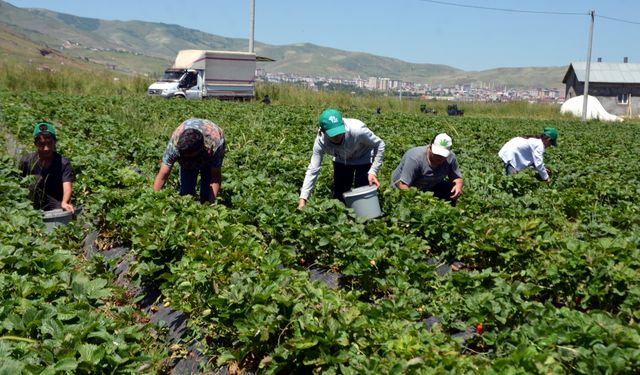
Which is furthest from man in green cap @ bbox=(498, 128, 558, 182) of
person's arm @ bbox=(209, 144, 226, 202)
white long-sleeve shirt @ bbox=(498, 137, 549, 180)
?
person's arm @ bbox=(209, 144, 226, 202)

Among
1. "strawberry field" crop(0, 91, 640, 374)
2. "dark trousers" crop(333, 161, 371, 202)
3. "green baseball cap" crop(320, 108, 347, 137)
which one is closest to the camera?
"strawberry field" crop(0, 91, 640, 374)

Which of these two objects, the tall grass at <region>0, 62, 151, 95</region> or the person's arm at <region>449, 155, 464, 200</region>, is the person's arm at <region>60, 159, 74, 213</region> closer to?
the person's arm at <region>449, 155, 464, 200</region>

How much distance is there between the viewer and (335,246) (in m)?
4.90

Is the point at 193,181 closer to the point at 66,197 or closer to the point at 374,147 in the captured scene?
the point at 66,197

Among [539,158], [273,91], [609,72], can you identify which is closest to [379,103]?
[273,91]

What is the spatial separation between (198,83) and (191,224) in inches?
1069

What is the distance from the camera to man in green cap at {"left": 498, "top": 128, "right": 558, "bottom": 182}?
8.28m

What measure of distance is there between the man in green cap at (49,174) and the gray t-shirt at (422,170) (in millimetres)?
3386

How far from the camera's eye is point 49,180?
6438 mm

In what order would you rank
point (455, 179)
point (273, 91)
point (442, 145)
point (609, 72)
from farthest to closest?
1. point (609, 72)
2. point (273, 91)
3. point (455, 179)
4. point (442, 145)

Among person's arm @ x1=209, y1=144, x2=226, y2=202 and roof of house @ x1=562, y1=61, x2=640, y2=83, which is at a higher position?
roof of house @ x1=562, y1=61, x2=640, y2=83

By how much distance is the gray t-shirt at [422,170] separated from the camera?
6426 mm

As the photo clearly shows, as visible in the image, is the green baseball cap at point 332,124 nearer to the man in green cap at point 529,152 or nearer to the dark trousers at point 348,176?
the dark trousers at point 348,176

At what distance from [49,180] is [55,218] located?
2.48ft
